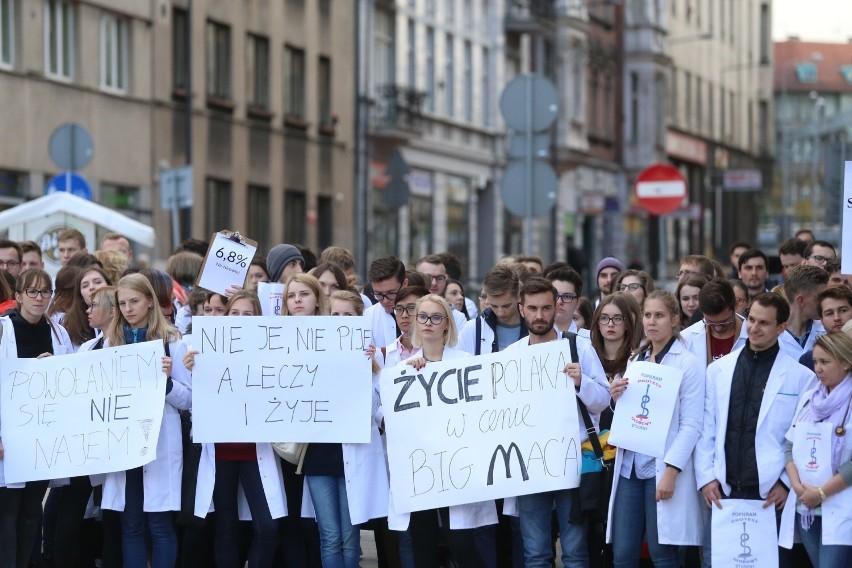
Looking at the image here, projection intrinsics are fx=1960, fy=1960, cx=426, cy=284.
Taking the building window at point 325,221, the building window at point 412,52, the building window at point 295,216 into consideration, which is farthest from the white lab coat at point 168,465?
the building window at point 412,52

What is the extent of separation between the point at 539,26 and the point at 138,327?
142ft

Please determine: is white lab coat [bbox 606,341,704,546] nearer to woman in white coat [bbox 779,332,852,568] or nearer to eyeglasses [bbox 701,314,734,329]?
eyeglasses [bbox 701,314,734,329]

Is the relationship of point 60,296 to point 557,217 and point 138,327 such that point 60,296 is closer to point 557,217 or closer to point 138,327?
point 138,327

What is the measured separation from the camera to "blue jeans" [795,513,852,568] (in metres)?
9.59

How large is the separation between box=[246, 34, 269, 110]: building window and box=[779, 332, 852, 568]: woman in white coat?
30.3 metres

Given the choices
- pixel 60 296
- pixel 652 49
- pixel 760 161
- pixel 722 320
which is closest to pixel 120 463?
pixel 60 296

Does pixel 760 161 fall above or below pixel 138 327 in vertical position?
above

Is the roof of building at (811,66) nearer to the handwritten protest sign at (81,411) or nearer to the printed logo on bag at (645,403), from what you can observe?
the handwritten protest sign at (81,411)

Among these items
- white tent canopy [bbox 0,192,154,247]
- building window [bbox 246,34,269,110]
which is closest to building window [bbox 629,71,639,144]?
building window [bbox 246,34,269,110]

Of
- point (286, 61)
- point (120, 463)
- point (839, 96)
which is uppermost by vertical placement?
point (839, 96)

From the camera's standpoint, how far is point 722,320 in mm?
10695

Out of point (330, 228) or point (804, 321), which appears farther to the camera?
point (330, 228)

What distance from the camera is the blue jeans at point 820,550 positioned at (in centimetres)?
959

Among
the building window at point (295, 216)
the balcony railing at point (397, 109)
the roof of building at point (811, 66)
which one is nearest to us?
the building window at point (295, 216)
